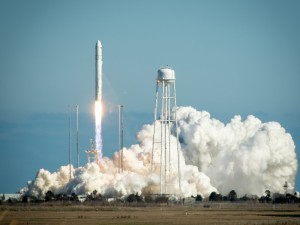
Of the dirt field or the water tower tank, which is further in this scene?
the water tower tank

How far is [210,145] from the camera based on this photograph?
525ft

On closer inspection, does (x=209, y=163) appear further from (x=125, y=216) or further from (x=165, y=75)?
(x=125, y=216)

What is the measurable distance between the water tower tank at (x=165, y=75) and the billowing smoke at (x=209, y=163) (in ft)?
47.1

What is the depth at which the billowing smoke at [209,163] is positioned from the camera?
146m

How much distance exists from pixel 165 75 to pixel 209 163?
2664cm

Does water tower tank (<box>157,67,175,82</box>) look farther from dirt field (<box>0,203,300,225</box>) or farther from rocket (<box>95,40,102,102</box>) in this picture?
dirt field (<box>0,203,300,225</box>)

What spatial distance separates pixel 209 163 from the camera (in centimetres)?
16100

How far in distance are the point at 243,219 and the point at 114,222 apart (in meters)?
11.8

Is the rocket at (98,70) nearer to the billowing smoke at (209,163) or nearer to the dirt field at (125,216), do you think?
the billowing smoke at (209,163)

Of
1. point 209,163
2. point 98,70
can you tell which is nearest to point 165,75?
point 98,70

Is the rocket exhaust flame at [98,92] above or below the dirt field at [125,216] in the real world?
above

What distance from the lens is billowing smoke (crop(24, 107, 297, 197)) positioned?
14650 centimetres

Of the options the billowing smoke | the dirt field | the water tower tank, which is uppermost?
the water tower tank

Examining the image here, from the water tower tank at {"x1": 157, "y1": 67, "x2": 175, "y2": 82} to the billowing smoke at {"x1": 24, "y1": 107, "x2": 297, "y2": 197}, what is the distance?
565 inches
